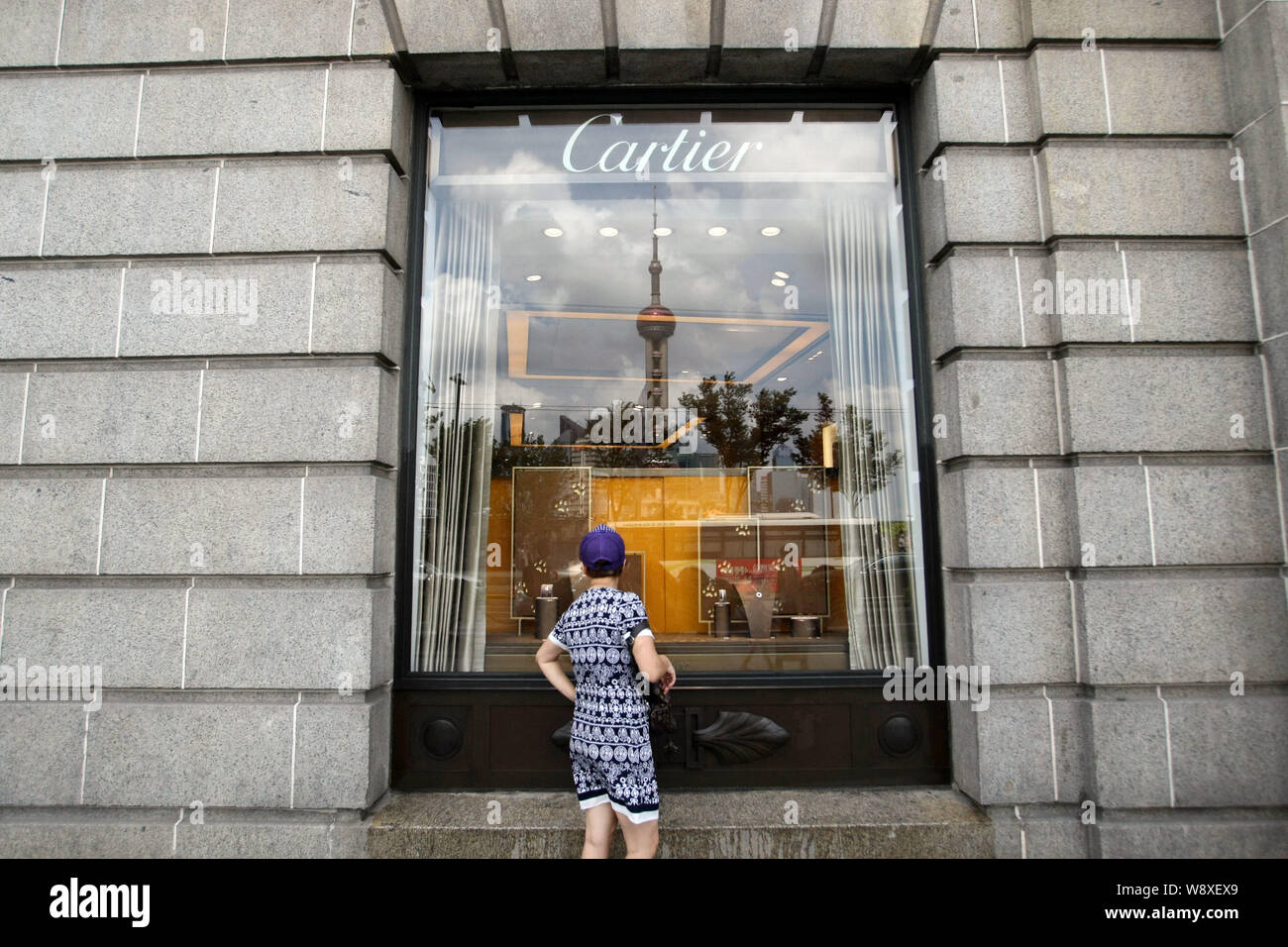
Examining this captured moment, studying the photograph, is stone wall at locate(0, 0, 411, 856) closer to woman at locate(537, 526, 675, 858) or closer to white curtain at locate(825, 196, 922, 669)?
woman at locate(537, 526, 675, 858)

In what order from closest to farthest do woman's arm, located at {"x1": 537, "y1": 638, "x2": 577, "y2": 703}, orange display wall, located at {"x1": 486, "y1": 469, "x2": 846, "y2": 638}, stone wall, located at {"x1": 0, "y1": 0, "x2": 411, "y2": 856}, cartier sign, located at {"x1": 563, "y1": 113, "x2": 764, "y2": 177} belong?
woman's arm, located at {"x1": 537, "y1": 638, "x2": 577, "y2": 703}
stone wall, located at {"x1": 0, "y1": 0, "x2": 411, "y2": 856}
orange display wall, located at {"x1": 486, "y1": 469, "x2": 846, "y2": 638}
cartier sign, located at {"x1": 563, "y1": 113, "x2": 764, "y2": 177}

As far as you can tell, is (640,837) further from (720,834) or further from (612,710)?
(720,834)

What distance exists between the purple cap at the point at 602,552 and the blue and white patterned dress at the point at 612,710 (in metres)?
0.15

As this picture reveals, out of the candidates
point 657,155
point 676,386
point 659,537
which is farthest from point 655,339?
point 659,537

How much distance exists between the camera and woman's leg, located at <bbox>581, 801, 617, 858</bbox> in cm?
366

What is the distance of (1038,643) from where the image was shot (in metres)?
4.66

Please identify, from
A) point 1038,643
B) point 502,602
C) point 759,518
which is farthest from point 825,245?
point 502,602

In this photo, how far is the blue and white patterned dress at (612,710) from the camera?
358 centimetres

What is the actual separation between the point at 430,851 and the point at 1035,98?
6.77 meters

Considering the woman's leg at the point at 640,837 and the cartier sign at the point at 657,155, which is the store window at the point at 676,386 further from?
the woman's leg at the point at 640,837

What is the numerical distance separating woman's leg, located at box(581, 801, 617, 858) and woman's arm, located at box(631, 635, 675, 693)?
76 cm

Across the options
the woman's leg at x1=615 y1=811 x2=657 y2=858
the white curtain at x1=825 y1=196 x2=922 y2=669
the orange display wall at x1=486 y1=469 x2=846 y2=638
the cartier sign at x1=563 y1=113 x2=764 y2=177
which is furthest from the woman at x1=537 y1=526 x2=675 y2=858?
the cartier sign at x1=563 y1=113 x2=764 y2=177

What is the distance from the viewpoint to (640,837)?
3.61m

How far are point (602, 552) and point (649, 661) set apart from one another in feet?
2.04
